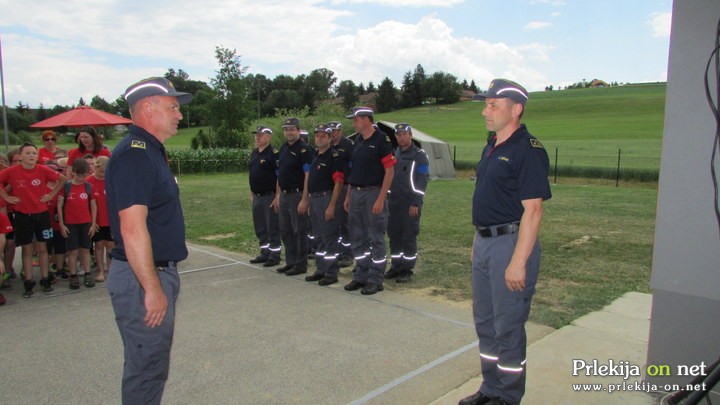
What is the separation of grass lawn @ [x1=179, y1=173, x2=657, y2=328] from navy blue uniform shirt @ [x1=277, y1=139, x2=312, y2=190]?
1814 mm

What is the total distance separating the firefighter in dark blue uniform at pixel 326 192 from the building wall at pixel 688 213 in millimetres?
3653

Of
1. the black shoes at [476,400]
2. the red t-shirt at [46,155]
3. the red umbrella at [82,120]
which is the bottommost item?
the black shoes at [476,400]

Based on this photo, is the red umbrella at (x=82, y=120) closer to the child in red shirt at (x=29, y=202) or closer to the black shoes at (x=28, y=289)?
the child in red shirt at (x=29, y=202)

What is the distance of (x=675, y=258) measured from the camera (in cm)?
314

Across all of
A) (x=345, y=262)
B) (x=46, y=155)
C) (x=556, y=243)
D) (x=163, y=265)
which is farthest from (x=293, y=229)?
(x=556, y=243)

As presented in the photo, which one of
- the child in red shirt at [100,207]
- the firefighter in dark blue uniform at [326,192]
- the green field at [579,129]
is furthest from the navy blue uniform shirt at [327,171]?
the green field at [579,129]

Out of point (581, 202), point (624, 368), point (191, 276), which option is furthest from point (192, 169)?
point (624, 368)

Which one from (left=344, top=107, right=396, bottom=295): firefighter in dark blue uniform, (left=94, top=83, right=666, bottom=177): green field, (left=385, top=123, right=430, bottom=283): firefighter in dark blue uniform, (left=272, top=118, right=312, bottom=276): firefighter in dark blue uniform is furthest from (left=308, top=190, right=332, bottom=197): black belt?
(left=94, top=83, right=666, bottom=177): green field

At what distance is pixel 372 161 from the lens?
5691 millimetres

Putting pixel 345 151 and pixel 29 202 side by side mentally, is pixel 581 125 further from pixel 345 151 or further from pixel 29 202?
pixel 29 202

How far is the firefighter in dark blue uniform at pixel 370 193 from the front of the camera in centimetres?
570

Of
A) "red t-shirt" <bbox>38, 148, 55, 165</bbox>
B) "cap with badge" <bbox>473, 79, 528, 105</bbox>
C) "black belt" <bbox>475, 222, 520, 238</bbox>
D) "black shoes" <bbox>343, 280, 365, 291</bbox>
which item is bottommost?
"black shoes" <bbox>343, 280, 365, 291</bbox>

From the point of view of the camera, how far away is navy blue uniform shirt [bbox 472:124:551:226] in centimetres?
290

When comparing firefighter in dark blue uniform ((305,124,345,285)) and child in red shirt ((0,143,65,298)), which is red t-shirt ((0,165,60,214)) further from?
firefighter in dark blue uniform ((305,124,345,285))
